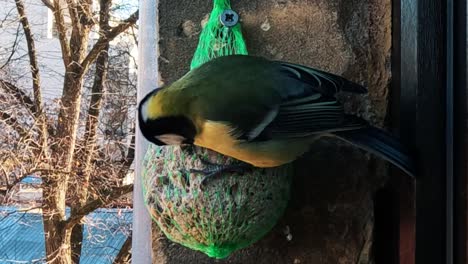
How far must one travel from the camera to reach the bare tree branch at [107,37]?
3791mm

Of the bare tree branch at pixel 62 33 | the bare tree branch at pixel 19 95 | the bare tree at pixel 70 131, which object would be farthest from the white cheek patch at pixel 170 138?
the bare tree branch at pixel 62 33

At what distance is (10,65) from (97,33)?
0.58 m

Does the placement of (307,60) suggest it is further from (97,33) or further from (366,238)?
(97,33)

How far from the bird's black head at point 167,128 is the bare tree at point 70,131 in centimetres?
288

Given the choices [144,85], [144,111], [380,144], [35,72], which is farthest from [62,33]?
[380,144]

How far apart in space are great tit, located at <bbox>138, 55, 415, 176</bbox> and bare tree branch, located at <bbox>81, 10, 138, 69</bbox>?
10.2 feet

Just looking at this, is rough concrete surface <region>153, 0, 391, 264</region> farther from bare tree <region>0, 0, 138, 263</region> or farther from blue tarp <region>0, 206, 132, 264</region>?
blue tarp <region>0, 206, 132, 264</region>

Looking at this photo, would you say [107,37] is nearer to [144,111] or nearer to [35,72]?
[35,72]

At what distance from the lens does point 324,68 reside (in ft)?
3.09

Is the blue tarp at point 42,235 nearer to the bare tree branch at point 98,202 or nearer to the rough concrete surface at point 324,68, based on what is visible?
the bare tree branch at point 98,202

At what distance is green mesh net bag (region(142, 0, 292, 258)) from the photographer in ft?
2.56

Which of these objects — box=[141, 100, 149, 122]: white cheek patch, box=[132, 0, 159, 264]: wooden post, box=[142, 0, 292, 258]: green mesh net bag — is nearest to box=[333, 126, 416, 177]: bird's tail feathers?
box=[142, 0, 292, 258]: green mesh net bag

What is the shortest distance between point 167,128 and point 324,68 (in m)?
0.30

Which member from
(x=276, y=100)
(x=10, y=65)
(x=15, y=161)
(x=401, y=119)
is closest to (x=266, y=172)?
(x=276, y=100)
